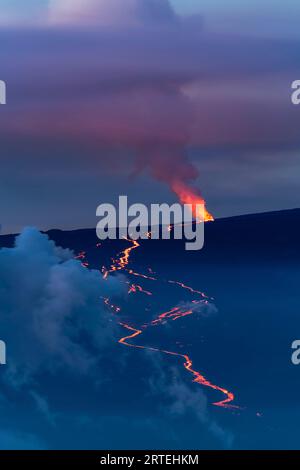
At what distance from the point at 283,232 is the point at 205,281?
79.6 ft

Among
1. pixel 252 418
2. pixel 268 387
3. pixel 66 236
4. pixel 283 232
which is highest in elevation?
pixel 283 232

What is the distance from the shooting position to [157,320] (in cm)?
7469

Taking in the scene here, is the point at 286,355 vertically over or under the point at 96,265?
under

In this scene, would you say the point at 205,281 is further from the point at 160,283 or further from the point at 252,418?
the point at 252,418

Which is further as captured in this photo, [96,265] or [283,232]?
[283,232]

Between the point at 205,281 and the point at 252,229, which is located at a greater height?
the point at 252,229

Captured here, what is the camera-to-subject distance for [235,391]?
6312cm

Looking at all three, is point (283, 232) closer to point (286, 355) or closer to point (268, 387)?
point (286, 355)

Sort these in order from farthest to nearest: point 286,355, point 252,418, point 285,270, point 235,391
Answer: point 285,270 → point 286,355 → point 235,391 → point 252,418

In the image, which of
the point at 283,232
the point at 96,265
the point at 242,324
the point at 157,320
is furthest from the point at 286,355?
the point at 283,232

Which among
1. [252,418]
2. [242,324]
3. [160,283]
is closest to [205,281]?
[160,283]

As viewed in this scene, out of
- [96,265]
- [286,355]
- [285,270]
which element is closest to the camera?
[286,355]

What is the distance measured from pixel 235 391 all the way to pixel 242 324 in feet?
40.3

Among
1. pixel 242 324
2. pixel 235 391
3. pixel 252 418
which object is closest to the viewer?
pixel 252 418
